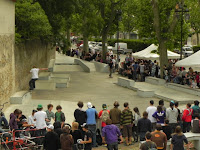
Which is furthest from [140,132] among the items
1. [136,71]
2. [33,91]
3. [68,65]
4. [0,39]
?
[68,65]

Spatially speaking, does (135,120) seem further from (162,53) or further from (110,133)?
(162,53)

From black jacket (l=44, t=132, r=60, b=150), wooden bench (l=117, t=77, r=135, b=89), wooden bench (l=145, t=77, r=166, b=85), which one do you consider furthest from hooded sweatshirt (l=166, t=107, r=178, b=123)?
wooden bench (l=145, t=77, r=166, b=85)

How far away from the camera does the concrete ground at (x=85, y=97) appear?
780 inches

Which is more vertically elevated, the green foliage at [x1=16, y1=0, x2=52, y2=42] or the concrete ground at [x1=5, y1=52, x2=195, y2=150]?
the green foliage at [x1=16, y1=0, x2=52, y2=42]

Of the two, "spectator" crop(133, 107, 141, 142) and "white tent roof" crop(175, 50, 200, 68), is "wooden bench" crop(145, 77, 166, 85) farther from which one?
"spectator" crop(133, 107, 141, 142)

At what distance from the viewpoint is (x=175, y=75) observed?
28141mm

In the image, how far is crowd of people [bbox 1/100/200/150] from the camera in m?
10.4

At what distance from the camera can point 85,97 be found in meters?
24.4

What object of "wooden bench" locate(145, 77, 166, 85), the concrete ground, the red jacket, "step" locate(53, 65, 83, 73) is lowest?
the concrete ground

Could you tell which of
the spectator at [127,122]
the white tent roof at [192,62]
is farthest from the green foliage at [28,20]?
the spectator at [127,122]

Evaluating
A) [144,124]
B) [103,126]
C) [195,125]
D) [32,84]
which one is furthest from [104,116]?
[32,84]

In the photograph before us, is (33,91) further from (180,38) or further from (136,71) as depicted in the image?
(180,38)

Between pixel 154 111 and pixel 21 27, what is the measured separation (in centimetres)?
1314

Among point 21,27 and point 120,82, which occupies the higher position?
point 21,27
